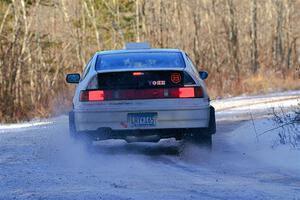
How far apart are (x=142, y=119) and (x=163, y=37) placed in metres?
28.7

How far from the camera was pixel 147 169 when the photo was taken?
835cm

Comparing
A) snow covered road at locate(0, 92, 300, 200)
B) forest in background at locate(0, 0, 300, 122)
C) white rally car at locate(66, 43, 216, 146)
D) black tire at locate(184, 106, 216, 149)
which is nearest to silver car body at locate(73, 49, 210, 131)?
white rally car at locate(66, 43, 216, 146)

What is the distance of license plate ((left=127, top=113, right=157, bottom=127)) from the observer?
943 centimetres

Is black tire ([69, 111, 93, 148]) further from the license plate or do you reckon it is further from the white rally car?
the license plate

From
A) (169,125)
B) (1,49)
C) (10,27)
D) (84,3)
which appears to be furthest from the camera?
(84,3)

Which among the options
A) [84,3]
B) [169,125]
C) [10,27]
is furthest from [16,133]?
[84,3]

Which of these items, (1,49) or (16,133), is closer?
(16,133)

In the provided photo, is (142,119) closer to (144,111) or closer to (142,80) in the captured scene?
(144,111)

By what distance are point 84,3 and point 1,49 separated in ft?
49.4

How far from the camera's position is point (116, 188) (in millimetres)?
6738

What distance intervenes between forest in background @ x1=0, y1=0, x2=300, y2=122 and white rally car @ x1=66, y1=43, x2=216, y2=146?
15.3 meters

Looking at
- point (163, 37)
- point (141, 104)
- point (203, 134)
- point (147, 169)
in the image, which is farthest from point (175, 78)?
point (163, 37)

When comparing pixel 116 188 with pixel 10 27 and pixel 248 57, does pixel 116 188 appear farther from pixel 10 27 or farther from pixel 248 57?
pixel 248 57

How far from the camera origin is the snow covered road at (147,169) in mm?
6531
